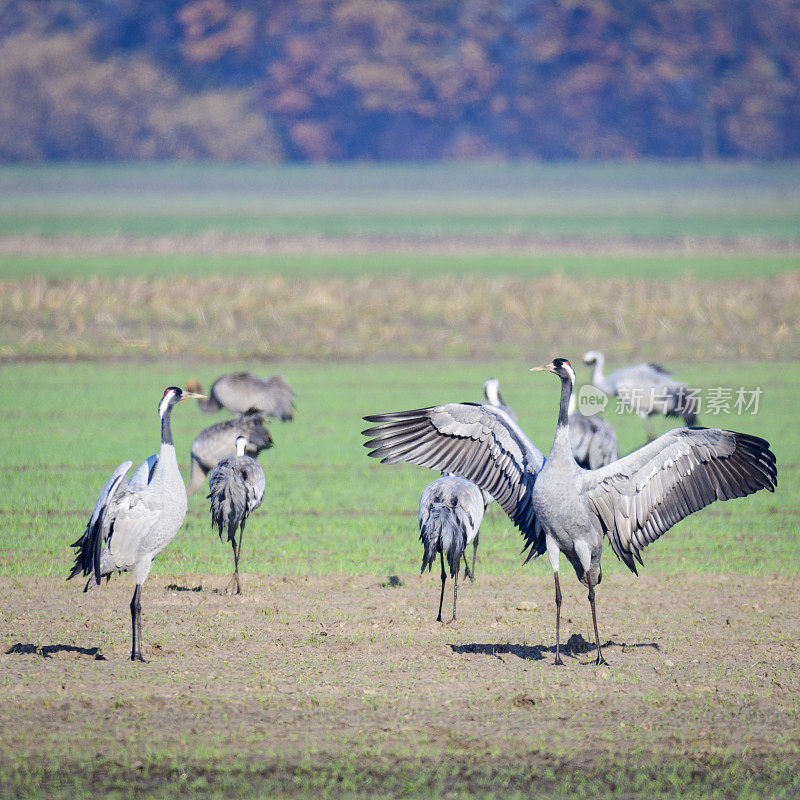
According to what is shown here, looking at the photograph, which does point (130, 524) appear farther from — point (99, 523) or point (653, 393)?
point (653, 393)

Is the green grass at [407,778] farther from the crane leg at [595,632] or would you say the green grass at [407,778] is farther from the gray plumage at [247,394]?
the gray plumage at [247,394]

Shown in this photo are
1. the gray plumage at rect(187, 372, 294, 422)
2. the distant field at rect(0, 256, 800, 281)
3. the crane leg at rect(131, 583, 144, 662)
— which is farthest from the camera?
the distant field at rect(0, 256, 800, 281)

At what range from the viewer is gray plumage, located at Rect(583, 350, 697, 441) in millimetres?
16203

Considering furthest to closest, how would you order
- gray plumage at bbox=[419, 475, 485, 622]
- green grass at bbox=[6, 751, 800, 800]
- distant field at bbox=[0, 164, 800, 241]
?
distant field at bbox=[0, 164, 800, 241]
gray plumage at bbox=[419, 475, 485, 622]
green grass at bbox=[6, 751, 800, 800]

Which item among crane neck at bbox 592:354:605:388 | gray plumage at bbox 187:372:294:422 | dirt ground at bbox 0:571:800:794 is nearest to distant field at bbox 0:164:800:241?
crane neck at bbox 592:354:605:388

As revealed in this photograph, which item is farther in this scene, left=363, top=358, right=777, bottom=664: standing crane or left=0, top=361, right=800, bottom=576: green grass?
left=0, top=361, right=800, bottom=576: green grass

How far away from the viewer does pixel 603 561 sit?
36.6ft

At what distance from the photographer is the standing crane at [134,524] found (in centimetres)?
814

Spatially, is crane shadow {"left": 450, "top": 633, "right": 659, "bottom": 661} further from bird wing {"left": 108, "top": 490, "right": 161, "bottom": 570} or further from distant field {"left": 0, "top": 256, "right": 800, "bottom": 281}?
distant field {"left": 0, "top": 256, "right": 800, "bottom": 281}

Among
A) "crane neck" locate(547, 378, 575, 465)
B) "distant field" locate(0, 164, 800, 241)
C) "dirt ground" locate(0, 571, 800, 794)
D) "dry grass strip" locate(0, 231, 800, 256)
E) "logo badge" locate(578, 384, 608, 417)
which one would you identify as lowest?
"dirt ground" locate(0, 571, 800, 794)

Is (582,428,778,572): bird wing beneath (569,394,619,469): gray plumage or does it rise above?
beneath

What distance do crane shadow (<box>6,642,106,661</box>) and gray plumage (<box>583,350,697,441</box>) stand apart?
30.6 ft

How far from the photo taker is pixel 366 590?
9914 mm

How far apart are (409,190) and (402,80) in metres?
9.91
